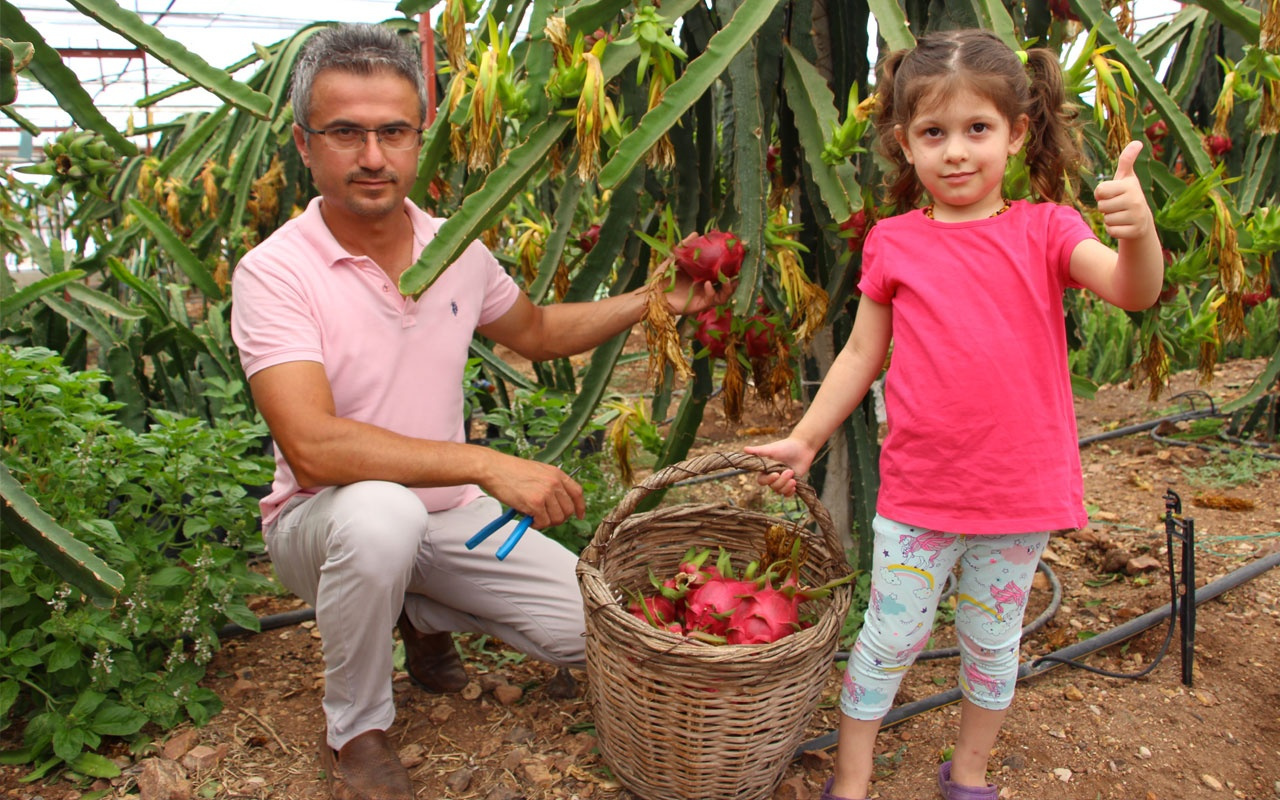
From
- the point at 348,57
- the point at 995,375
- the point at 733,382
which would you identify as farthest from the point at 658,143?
the point at 995,375

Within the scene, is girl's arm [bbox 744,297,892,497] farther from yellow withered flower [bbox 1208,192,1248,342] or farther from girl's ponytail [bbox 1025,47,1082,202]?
yellow withered flower [bbox 1208,192,1248,342]

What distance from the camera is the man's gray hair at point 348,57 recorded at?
1577 mm

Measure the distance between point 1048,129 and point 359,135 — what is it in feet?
3.33

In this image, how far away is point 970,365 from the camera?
1334 millimetres

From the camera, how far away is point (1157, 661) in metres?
1.79

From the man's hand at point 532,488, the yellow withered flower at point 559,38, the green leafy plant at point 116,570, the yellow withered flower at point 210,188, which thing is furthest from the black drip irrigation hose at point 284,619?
the yellow withered flower at point 210,188

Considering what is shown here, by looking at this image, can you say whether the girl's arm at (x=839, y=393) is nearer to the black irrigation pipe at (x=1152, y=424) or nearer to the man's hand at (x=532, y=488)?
the man's hand at (x=532, y=488)

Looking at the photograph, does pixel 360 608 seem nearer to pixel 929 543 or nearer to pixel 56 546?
pixel 56 546

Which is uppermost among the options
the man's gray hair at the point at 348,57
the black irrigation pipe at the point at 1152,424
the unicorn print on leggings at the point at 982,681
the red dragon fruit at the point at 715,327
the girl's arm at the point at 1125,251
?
the man's gray hair at the point at 348,57

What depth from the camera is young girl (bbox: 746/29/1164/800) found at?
128 cm

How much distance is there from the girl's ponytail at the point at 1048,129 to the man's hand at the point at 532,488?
0.79 meters

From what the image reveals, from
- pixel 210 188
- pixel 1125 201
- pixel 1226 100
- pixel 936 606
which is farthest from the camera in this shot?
pixel 210 188

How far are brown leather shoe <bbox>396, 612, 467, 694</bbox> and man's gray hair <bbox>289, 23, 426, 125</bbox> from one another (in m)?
0.90

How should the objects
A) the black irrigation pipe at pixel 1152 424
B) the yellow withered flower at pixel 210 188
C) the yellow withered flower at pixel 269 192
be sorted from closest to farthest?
the yellow withered flower at pixel 269 192 → the yellow withered flower at pixel 210 188 → the black irrigation pipe at pixel 1152 424
